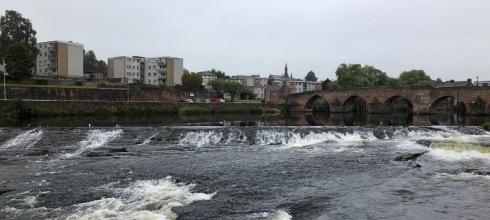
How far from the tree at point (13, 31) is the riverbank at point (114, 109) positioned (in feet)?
71.7

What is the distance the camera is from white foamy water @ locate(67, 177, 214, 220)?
420 inches

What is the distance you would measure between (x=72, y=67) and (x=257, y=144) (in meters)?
79.0

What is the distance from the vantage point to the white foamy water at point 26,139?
24.9m

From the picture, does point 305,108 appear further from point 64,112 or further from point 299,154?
point 299,154

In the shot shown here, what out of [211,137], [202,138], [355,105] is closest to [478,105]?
[355,105]

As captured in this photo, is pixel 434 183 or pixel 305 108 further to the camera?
pixel 305 108

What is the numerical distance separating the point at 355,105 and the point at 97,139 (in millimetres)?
64716

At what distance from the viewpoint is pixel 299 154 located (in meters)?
21.3

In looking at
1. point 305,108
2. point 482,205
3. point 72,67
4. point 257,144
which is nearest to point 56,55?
point 72,67

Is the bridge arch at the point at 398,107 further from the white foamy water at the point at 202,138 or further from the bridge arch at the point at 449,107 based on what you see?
the white foamy water at the point at 202,138

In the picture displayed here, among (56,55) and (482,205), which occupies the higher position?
(56,55)

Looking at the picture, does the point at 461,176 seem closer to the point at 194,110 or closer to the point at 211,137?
the point at 211,137

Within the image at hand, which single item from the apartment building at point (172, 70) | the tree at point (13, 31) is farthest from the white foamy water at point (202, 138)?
the apartment building at point (172, 70)

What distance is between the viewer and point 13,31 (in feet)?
235
